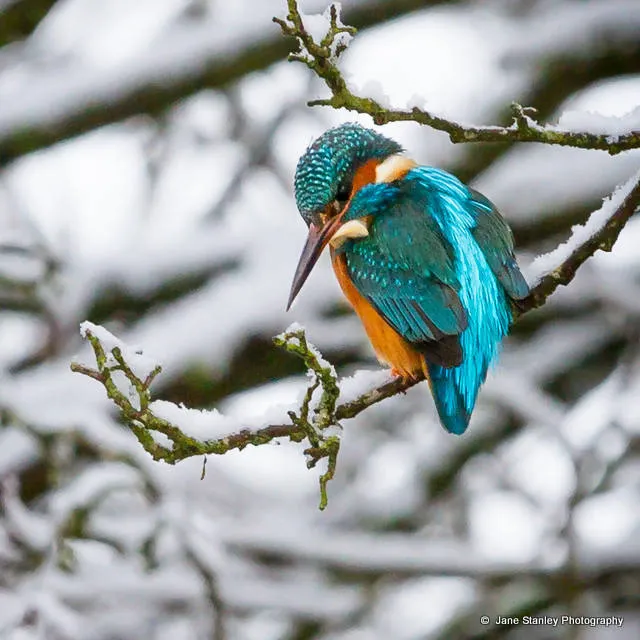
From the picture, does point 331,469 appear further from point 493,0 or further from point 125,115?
point 493,0

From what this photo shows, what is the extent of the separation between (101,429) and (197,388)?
72cm

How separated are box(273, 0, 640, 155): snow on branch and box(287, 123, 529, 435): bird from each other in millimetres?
644

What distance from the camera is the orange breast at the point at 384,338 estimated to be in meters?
2.61

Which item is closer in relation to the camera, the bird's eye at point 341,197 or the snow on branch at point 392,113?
the snow on branch at point 392,113

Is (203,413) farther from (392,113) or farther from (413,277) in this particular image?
(413,277)

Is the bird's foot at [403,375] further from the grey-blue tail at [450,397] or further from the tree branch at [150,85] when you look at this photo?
the tree branch at [150,85]

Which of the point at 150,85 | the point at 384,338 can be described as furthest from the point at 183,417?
the point at 150,85

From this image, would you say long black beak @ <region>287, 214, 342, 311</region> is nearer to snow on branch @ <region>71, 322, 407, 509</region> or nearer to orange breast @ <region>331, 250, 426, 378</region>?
orange breast @ <region>331, 250, 426, 378</region>

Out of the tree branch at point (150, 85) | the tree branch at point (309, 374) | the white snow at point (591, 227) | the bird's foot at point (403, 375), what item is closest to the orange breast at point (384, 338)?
the bird's foot at point (403, 375)

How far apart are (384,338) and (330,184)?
0.35 metres

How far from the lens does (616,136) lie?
178cm

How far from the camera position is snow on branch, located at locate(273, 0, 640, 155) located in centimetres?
174

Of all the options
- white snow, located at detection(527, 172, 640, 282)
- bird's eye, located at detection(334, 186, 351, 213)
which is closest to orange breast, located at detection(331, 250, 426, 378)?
bird's eye, located at detection(334, 186, 351, 213)

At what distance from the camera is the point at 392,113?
5.70 ft
